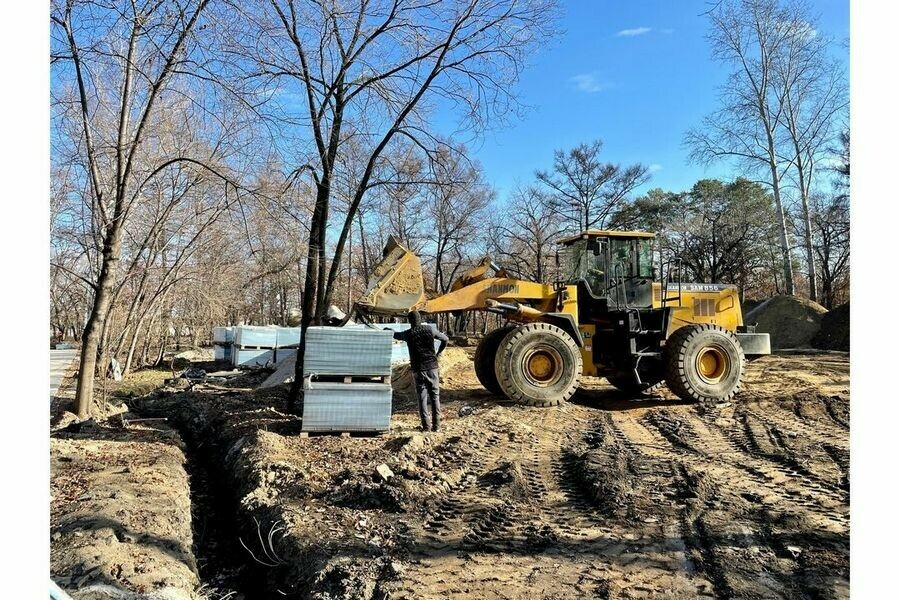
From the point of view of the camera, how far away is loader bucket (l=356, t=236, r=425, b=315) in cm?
941

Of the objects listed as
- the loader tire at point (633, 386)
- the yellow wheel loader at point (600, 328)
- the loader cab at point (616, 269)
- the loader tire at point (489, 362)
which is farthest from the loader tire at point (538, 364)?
the loader tire at point (633, 386)

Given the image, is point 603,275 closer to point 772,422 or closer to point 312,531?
point 772,422

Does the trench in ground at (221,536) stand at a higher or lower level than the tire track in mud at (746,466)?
lower

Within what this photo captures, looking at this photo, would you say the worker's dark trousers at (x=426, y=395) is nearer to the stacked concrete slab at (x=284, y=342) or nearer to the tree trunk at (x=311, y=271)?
the tree trunk at (x=311, y=271)

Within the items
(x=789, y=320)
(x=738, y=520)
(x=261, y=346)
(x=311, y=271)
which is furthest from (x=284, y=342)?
(x=789, y=320)

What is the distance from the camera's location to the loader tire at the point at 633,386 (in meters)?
11.3

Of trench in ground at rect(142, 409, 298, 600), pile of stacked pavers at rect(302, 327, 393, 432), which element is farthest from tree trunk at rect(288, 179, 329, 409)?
pile of stacked pavers at rect(302, 327, 393, 432)

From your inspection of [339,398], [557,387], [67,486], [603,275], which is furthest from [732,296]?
[67,486]

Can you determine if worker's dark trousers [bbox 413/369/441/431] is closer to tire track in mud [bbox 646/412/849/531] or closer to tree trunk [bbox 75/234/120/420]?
tire track in mud [bbox 646/412/849/531]

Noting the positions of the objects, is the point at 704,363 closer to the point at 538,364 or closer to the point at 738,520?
the point at 538,364

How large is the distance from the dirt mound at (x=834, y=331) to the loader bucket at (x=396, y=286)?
1740 centimetres

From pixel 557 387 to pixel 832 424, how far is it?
13.4 feet

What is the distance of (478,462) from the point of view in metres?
6.76

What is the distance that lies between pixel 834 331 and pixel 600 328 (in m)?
14.9
